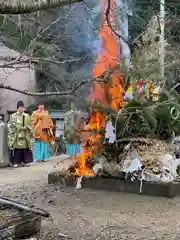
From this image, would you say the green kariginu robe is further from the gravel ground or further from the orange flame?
the orange flame

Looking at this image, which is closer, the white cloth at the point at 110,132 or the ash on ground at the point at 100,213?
the ash on ground at the point at 100,213

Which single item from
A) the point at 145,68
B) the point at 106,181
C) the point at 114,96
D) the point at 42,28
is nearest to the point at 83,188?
the point at 106,181

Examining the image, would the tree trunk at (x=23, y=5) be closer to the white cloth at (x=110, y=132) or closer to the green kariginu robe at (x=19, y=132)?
the white cloth at (x=110, y=132)

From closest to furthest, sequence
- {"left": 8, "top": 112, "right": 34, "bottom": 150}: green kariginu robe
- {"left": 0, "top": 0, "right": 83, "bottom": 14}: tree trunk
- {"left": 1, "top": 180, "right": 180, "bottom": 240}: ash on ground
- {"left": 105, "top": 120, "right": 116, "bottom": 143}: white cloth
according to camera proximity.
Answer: {"left": 0, "top": 0, "right": 83, "bottom": 14}: tree trunk < {"left": 1, "top": 180, "right": 180, "bottom": 240}: ash on ground < {"left": 105, "top": 120, "right": 116, "bottom": 143}: white cloth < {"left": 8, "top": 112, "right": 34, "bottom": 150}: green kariginu robe

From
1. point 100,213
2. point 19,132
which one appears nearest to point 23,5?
point 100,213

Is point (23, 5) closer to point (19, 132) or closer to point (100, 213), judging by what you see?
point (100, 213)

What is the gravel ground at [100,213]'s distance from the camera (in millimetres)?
6148

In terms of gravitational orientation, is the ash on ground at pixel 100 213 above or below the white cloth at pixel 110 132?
below

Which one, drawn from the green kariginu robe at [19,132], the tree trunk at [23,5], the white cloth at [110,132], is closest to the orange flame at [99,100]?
the white cloth at [110,132]

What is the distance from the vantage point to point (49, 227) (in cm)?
642

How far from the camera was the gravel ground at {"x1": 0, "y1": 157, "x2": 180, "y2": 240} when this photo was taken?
6.15 meters

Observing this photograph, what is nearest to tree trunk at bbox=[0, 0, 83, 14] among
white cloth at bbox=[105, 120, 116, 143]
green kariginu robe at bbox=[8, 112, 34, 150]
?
white cloth at bbox=[105, 120, 116, 143]

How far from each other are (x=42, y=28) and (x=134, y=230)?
3318mm

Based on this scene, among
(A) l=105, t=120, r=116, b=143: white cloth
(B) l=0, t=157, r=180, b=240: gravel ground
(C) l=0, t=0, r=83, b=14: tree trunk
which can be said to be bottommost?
(B) l=0, t=157, r=180, b=240: gravel ground
